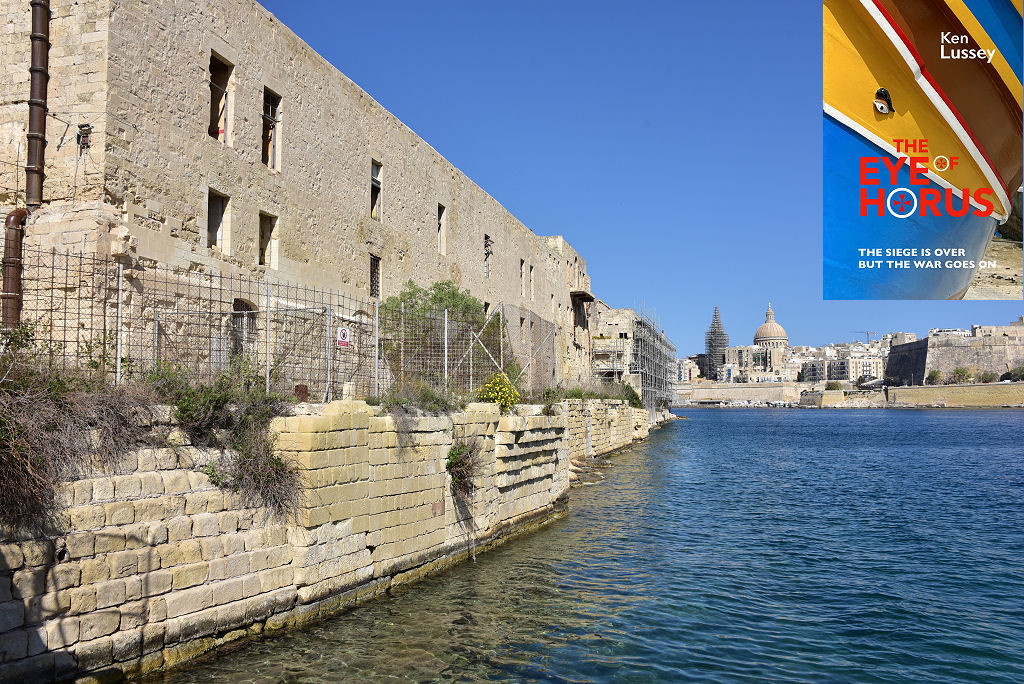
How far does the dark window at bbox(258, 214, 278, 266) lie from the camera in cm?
1377

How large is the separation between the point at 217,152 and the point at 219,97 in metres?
1.21

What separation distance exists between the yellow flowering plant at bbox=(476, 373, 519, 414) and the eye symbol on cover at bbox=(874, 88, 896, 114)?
807 centimetres

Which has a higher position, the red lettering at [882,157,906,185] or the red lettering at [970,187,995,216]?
the red lettering at [882,157,906,185]

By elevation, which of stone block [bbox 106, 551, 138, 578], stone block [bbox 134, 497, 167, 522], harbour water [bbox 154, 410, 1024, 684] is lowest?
harbour water [bbox 154, 410, 1024, 684]

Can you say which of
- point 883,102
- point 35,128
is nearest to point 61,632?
point 35,128

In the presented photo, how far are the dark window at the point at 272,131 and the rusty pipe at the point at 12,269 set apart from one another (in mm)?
5062

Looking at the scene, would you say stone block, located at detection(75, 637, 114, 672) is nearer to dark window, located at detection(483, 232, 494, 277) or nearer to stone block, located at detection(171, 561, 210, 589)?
stone block, located at detection(171, 561, 210, 589)

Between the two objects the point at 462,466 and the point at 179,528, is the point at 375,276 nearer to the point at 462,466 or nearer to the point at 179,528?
the point at 462,466

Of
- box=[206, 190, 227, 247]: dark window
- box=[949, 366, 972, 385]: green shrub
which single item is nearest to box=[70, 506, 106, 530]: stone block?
box=[206, 190, 227, 247]: dark window

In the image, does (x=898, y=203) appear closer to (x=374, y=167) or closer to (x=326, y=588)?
(x=326, y=588)

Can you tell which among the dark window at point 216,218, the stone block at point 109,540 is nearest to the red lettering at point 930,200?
the stone block at point 109,540

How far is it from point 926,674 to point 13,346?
9627 millimetres

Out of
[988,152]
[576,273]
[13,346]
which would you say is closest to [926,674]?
[988,152]

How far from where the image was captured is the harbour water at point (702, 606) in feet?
23.4
